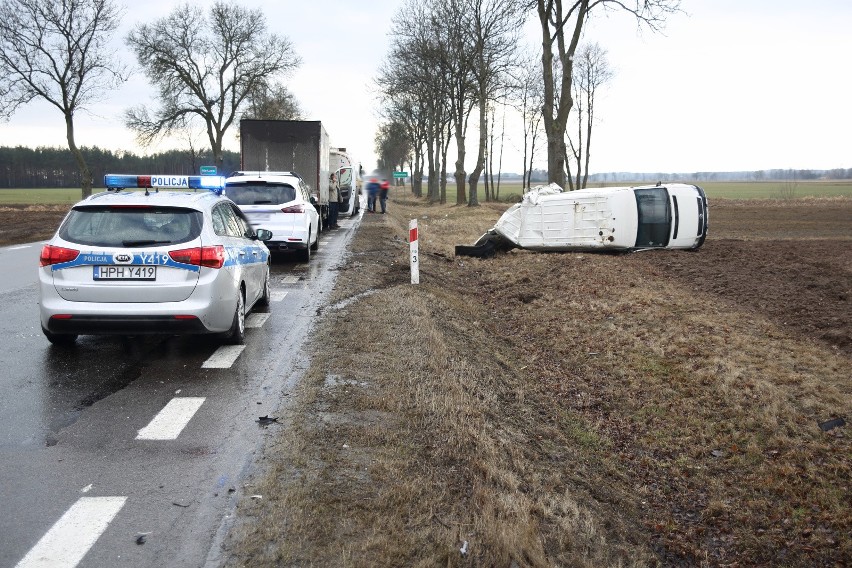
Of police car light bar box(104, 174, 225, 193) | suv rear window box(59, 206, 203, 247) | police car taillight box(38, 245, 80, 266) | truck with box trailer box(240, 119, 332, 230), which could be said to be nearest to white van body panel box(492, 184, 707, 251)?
truck with box trailer box(240, 119, 332, 230)

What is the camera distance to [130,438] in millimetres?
5230

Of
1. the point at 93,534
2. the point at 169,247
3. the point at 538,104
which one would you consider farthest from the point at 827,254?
the point at 538,104

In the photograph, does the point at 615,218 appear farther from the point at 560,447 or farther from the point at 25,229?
the point at 25,229

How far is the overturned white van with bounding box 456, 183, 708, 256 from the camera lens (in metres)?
16.3

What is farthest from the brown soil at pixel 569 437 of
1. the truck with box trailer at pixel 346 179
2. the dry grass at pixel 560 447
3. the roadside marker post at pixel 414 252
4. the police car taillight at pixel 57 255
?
the truck with box trailer at pixel 346 179

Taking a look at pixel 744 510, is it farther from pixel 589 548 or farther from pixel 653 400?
pixel 653 400

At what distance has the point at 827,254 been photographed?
17297mm

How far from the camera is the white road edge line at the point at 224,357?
288 inches

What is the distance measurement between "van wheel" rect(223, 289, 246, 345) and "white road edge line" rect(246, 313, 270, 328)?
2.91ft

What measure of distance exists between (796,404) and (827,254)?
12326mm

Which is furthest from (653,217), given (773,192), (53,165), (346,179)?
(53,165)

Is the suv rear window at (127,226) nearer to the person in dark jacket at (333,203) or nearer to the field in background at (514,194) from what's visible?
the person in dark jacket at (333,203)

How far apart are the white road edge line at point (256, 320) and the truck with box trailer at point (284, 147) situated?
12574 millimetres

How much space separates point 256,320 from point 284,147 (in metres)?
13.9
